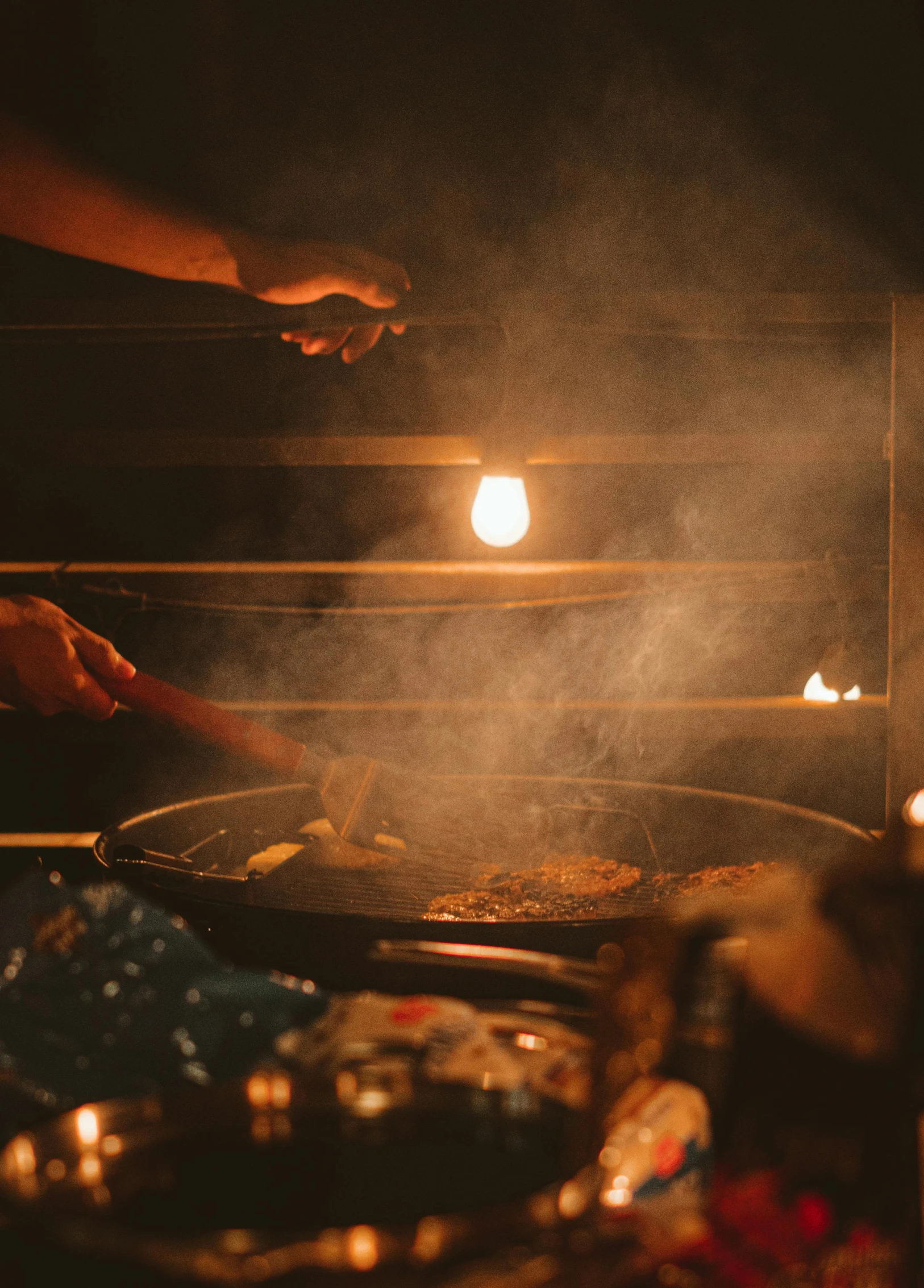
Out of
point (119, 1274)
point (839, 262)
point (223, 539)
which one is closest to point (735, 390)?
point (839, 262)

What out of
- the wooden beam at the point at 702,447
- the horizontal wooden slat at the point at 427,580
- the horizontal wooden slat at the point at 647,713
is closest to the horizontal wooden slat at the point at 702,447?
the wooden beam at the point at 702,447

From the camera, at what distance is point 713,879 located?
78.2 inches

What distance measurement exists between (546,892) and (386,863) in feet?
1.43

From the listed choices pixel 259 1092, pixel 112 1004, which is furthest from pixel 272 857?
pixel 259 1092

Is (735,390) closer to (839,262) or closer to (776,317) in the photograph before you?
(839,262)

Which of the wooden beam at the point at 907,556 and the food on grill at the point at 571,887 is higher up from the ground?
the wooden beam at the point at 907,556

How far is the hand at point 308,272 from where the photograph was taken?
2457 mm

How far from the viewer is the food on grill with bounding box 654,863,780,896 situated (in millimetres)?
1940

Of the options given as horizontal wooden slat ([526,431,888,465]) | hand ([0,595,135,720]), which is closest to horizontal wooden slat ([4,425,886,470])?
horizontal wooden slat ([526,431,888,465])

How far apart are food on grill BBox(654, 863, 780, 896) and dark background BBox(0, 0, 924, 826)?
1.39 meters

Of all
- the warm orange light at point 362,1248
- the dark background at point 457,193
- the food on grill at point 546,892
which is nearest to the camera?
the warm orange light at point 362,1248

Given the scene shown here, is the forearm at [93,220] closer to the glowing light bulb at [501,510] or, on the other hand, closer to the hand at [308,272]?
the hand at [308,272]

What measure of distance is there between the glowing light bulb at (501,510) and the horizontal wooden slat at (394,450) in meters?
0.61

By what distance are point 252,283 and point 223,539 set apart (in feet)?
3.09
